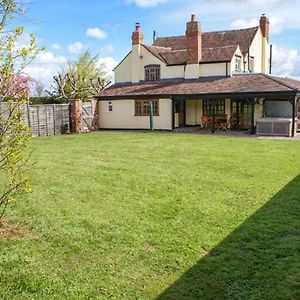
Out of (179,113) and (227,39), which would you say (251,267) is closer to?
(179,113)

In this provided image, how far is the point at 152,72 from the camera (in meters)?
28.2

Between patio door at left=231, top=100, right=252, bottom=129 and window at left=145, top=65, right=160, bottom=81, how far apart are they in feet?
20.5

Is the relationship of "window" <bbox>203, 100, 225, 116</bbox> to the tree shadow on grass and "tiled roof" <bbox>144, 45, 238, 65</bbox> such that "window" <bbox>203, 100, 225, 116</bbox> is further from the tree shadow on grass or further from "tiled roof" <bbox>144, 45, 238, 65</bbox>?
the tree shadow on grass

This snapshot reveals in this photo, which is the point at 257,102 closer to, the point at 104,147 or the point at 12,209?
the point at 104,147

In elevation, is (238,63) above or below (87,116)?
above

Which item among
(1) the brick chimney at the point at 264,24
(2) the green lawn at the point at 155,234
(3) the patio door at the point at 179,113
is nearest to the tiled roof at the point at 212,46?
(1) the brick chimney at the point at 264,24

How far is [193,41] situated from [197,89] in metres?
3.93

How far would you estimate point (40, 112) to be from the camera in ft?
76.3

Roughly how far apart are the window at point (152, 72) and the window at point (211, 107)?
434cm

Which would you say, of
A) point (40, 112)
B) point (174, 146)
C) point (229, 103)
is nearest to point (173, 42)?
point (229, 103)

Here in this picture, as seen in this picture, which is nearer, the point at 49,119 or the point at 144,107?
the point at 49,119

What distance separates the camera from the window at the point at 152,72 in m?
28.1

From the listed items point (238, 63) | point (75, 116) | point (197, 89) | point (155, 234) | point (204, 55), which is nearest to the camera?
point (155, 234)

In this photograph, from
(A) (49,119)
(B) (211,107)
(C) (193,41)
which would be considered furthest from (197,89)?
(A) (49,119)
